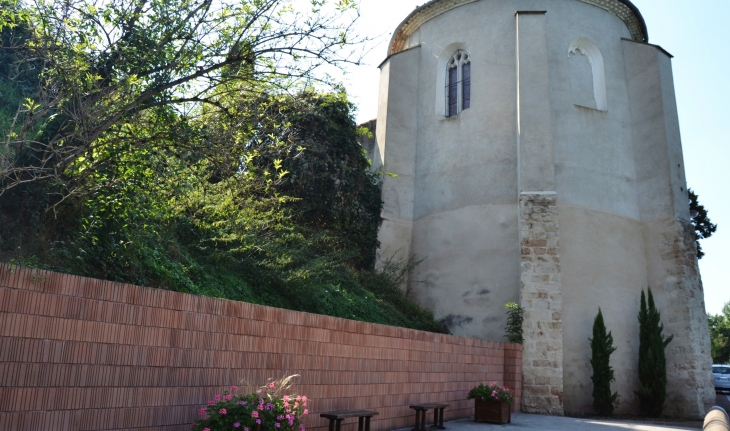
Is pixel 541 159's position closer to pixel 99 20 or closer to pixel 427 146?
pixel 427 146

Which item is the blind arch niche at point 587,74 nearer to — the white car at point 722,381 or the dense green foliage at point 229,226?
the dense green foliage at point 229,226

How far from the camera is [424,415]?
8.98 meters

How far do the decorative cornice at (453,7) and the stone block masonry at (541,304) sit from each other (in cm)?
776

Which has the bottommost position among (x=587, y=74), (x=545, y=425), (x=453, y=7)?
(x=545, y=425)

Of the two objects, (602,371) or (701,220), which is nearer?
(602,371)

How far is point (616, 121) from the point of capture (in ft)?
60.0

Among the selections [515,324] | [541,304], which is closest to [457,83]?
→ [541,304]

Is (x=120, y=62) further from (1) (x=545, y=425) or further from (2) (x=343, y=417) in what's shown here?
(1) (x=545, y=425)

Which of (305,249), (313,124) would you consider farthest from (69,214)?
(313,124)

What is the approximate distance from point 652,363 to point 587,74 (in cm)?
888

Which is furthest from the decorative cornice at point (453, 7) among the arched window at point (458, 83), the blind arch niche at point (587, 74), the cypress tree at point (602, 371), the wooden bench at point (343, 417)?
the wooden bench at point (343, 417)

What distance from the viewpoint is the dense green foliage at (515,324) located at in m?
14.4

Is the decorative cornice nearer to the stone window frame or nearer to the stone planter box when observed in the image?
the stone window frame

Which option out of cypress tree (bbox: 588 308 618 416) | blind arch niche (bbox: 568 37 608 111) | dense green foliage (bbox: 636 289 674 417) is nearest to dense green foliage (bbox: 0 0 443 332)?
cypress tree (bbox: 588 308 618 416)
